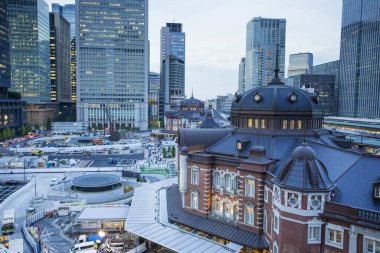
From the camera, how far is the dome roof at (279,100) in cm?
4069

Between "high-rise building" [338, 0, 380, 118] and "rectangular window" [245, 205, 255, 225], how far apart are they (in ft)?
475

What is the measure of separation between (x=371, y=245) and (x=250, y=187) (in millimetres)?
13655

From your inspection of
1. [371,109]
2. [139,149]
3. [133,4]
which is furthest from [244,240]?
[133,4]

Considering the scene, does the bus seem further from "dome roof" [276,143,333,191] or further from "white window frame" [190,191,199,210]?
"dome roof" [276,143,333,191]

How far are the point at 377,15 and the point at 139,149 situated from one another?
5399 inches

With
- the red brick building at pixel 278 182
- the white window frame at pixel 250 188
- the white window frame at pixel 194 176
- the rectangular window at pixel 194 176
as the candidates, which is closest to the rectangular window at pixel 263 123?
the red brick building at pixel 278 182

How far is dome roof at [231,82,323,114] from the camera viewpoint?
133 ft

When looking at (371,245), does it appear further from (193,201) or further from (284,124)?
(193,201)

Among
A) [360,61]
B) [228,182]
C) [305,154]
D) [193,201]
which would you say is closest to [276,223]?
[305,154]

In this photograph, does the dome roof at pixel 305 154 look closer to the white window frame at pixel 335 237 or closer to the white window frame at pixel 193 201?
the white window frame at pixel 335 237

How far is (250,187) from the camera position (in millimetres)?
36156

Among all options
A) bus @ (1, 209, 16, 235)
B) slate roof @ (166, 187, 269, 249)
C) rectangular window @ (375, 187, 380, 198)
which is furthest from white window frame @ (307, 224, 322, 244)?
bus @ (1, 209, 16, 235)

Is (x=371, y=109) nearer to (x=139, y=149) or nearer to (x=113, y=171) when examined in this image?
(x=139, y=149)

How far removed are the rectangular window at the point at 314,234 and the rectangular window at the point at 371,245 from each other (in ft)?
11.9
